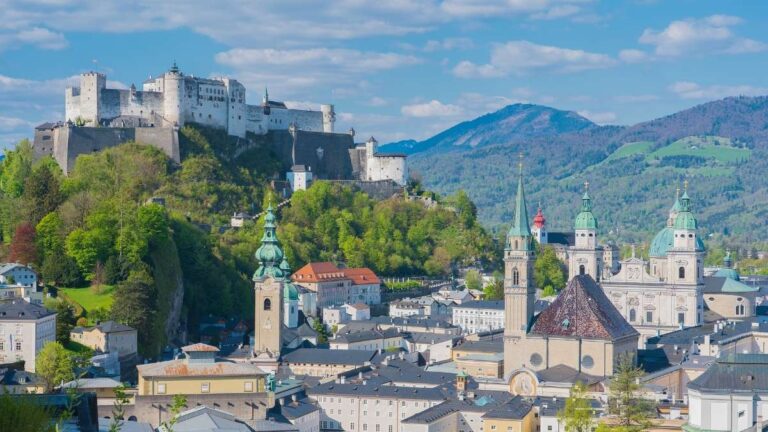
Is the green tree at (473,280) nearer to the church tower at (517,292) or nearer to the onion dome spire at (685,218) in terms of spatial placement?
the onion dome spire at (685,218)

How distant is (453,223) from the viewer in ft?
438

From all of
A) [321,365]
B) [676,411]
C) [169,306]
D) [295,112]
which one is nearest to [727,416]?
[676,411]

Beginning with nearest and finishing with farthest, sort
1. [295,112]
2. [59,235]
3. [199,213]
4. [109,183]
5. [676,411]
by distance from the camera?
[676,411] → [59,235] → [109,183] → [199,213] → [295,112]

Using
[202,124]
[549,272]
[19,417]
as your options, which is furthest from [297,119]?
[19,417]

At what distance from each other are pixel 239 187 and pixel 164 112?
889cm

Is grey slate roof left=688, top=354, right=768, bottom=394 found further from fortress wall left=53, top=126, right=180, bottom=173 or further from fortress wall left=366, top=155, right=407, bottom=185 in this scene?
fortress wall left=366, top=155, right=407, bottom=185

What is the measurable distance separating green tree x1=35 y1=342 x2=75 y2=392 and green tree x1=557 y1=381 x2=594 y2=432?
67.2 feet

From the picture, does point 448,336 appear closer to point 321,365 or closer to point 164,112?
point 321,365

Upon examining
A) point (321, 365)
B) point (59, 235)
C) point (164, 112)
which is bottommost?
point (321, 365)

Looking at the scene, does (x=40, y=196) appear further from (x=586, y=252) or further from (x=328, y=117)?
(x=328, y=117)

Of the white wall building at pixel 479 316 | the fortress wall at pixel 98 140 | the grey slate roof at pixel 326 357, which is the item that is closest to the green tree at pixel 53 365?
the grey slate roof at pixel 326 357

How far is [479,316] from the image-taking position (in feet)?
349

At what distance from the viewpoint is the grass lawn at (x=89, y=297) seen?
80.6 metres

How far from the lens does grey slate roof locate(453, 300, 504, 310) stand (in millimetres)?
106688
